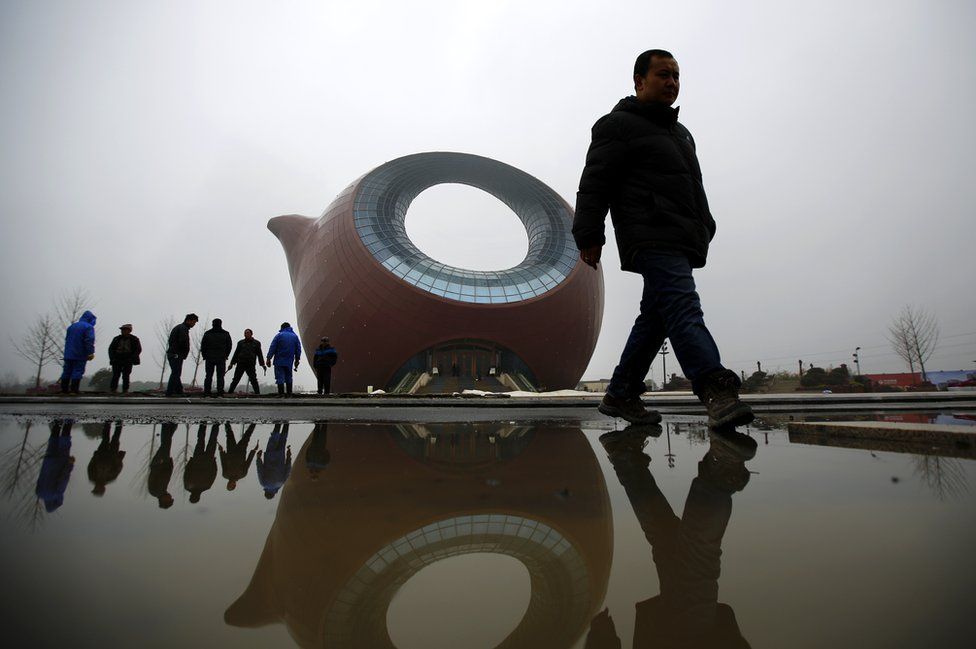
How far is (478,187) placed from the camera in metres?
25.3

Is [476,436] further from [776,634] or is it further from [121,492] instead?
[776,634]

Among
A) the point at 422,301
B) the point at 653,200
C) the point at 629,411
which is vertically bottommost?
the point at 629,411

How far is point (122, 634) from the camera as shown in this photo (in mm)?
352

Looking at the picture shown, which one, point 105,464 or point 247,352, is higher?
point 247,352

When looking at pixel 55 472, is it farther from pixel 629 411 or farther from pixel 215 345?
pixel 215 345

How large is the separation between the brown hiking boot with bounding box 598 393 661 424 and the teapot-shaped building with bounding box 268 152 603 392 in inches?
681

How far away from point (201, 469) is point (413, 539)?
0.81m

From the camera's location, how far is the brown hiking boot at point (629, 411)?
229 cm

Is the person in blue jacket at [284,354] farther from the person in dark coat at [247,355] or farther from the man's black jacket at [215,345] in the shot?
the man's black jacket at [215,345]

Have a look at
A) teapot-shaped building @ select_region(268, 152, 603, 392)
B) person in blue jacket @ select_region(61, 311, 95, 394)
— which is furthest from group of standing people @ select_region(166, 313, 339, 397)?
teapot-shaped building @ select_region(268, 152, 603, 392)

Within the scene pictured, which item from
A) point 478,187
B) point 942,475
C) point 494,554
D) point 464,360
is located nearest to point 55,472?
point 494,554

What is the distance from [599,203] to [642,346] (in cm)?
83

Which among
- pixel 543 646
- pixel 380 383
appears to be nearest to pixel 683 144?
pixel 543 646

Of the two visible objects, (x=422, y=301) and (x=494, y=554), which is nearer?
(x=494, y=554)
